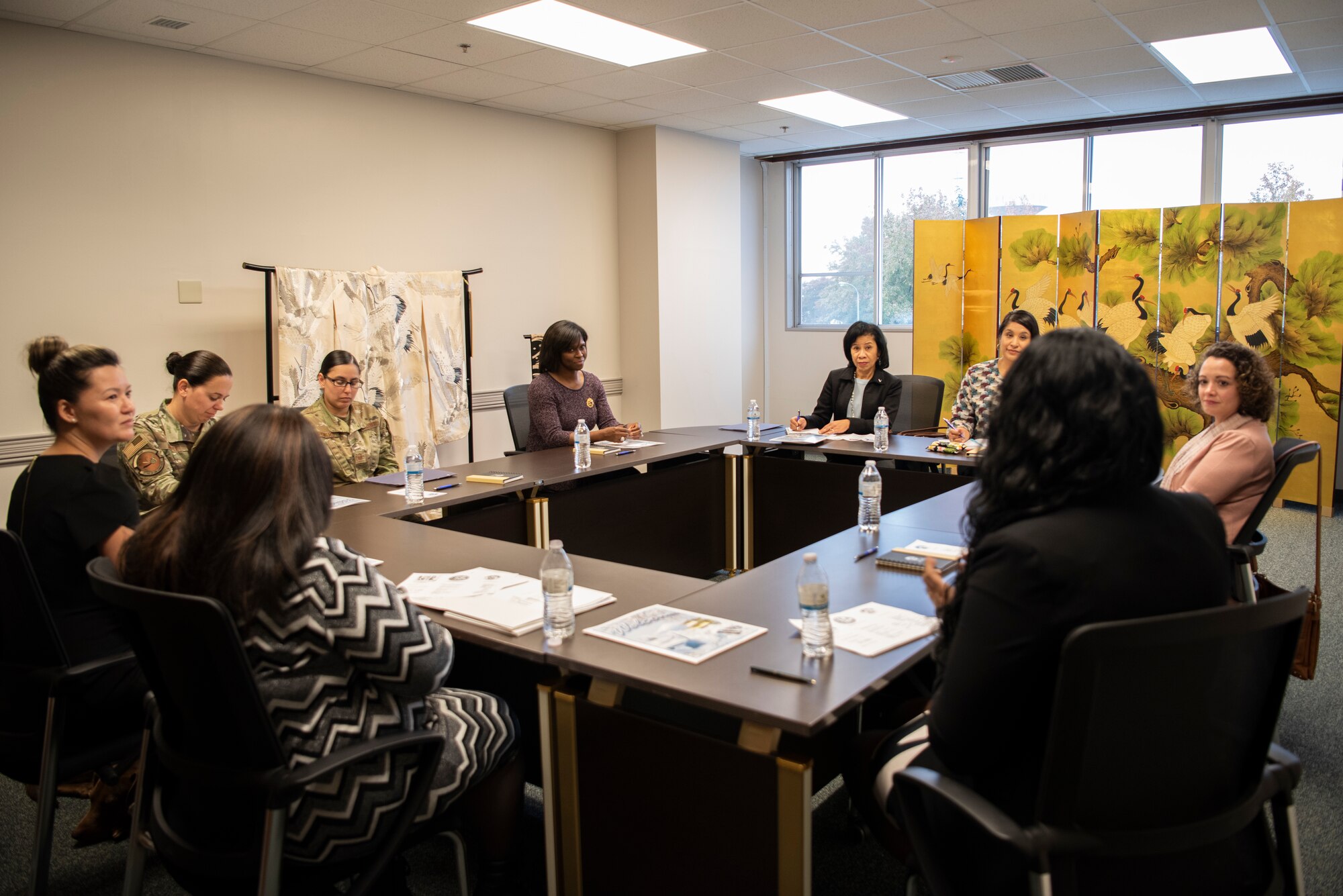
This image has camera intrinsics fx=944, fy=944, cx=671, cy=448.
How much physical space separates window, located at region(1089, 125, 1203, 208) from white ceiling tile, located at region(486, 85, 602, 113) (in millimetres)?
3794

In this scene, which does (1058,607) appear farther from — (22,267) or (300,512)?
(22,267)

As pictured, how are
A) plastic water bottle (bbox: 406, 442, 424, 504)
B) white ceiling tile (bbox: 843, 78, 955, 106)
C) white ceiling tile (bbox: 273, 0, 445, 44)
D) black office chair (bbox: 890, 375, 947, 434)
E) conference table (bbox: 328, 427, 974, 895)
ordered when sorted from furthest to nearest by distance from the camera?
1. white ceiling tile (bbox: 843, 78, 955, 106)
2. black office chair (bbox: 890, 375, 947, 434)
3. white ceiling tile (bbox: 273, 0, 445, 44)
4. plastic water bottle (bbox: 406, 442, 424, 504)
5. conference table (bbox: 328, 427, 974, 895)

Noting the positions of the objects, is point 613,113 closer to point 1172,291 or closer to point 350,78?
point 350,78

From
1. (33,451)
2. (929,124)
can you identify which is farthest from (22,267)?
(929,124)

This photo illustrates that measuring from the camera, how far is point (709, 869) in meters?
1.77

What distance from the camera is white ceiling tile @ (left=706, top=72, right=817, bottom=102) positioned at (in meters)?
5.59

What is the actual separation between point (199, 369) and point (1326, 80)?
6345 mm

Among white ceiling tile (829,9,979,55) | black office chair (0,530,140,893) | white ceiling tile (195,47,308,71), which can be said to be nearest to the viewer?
black office chair (0,530,140,893)

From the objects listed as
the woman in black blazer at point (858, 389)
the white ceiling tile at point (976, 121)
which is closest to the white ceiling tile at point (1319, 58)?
the white ceiling tile at point (976, 121)

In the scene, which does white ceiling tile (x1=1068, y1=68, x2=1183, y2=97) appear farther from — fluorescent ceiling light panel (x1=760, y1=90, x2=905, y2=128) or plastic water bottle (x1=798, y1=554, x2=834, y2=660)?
plastic water bottle (x1=798, y1=554, x2=834, y2=660)

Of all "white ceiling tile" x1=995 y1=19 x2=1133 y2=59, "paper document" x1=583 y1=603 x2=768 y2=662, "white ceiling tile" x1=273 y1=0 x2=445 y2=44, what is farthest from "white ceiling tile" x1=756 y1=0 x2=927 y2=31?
"paper document" x1=583 y1=603 x2=768 y2=662

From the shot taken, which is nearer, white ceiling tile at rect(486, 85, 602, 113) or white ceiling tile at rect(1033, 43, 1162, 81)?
white ceiling tile at rect(1033, 43, 1162, 81)

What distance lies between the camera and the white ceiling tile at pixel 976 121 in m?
6.63

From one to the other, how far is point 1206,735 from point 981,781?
0.32 m
